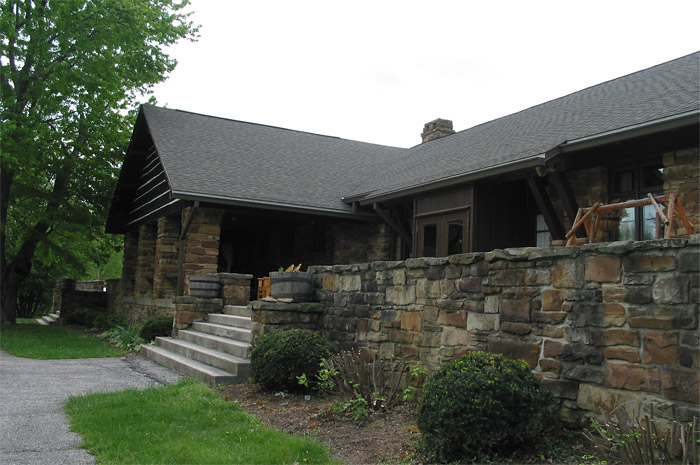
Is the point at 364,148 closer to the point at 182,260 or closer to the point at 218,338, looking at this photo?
the point at 182,260

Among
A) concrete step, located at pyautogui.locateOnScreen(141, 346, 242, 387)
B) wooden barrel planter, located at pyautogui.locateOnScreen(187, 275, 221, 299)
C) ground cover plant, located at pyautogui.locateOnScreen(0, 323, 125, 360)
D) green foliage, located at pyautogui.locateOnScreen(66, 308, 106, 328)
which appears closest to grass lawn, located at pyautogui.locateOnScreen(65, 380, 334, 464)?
concrete step, located at pyautogui.locateOnScreen(141, 346, 242, 387)

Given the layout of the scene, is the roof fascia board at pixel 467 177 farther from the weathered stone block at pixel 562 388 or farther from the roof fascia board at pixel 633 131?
the weathered stone block at pixel 562 388

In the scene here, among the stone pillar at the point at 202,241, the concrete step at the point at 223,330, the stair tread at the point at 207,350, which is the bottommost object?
the stair tread at the point at 207,350

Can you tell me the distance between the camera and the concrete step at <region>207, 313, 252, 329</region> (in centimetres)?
962

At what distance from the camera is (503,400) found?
432 cm

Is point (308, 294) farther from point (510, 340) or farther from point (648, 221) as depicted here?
point (648, 221)

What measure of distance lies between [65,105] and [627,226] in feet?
48.4

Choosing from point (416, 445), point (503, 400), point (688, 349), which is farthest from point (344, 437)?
→ point (688, 349)

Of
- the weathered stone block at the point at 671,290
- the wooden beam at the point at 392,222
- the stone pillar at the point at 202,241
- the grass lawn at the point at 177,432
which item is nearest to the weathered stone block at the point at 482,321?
the weathered stone block at the point at 671,290

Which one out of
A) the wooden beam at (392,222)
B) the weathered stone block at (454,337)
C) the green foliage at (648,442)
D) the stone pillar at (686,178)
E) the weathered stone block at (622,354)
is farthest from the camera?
the wooden beam at (392,222)

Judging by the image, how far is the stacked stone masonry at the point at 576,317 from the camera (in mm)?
3938

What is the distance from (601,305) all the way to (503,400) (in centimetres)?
105

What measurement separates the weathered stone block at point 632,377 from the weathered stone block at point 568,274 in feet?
2.21

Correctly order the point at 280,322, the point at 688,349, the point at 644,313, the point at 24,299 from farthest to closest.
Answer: the point at 24,299 → the point at 280,322 → the point at 644,313 → the point at 688,349
